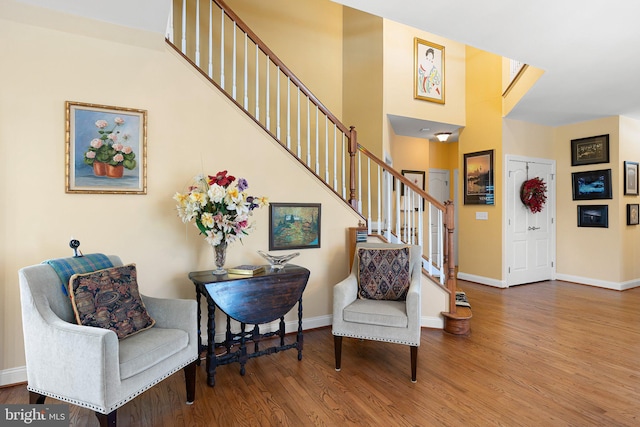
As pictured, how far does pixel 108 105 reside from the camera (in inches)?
98.0

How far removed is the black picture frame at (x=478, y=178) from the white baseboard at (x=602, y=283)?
188 centimetres

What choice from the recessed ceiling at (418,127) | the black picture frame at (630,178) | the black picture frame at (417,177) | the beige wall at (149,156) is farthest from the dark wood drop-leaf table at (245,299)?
the black picture frame at (630,178)

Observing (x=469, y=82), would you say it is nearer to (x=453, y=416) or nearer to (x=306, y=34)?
(x=306, y=34)

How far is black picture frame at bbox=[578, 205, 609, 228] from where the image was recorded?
5.07 metres

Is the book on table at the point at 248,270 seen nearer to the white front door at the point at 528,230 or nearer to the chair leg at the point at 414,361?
the chair leg at the point at 414,361

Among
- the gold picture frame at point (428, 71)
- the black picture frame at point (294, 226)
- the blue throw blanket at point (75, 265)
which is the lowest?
the blue throw blanket at point (75, 265)

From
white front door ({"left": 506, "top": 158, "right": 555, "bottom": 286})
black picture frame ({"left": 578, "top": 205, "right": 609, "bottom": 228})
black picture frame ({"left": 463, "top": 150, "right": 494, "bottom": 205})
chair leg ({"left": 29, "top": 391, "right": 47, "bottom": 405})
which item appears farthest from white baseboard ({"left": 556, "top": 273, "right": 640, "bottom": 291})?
chair leg ({"left": 29, "top": 391, "right": 47, "bottom": 405})

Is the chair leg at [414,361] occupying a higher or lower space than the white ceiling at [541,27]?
lower

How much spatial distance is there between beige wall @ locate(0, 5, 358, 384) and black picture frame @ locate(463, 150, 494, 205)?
11.2ft

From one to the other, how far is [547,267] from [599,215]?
3.54ft

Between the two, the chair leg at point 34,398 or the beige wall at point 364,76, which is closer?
the chair leg at point 34,398

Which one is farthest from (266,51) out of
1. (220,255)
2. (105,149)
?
(220,255)

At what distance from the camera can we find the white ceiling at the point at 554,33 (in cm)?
254

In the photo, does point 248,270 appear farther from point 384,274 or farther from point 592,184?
point 592,184
